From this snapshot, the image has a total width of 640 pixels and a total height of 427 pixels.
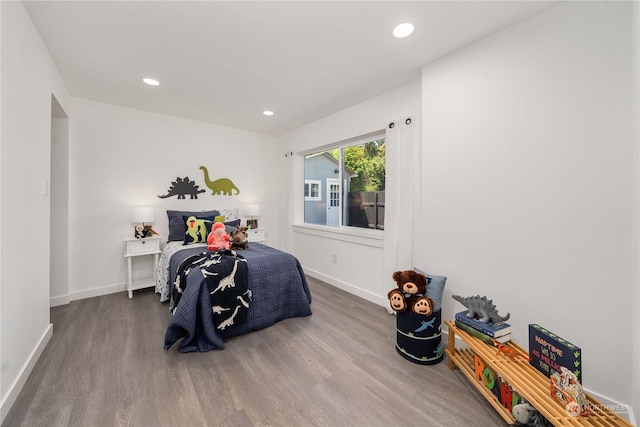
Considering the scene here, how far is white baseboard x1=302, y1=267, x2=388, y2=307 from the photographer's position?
300cm

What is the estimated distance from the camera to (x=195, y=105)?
128 inches

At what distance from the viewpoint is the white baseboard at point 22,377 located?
1.40 meters

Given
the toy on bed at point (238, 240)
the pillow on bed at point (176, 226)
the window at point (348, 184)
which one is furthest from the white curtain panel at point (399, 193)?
the pillow on bed at point (176, 226)

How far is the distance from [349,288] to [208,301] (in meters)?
1.87

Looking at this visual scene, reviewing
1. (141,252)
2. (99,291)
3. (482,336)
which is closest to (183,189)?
(141,252)

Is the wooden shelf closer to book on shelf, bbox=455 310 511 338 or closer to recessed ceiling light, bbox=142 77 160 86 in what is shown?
book on shelf, bbox=455 310 511 338

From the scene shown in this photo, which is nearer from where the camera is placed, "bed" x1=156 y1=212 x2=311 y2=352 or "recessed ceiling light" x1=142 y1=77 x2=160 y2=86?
"bed" x1=156 y1=212 x2=311 y2=352

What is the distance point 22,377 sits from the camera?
1605 millimetres

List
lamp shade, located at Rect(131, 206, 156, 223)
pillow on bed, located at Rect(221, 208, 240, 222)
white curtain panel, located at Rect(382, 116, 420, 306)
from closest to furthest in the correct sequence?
white curtain panel, located at Rect(382, 116, 420, 306) < lamp shade, located at Rect(131, 206, 156, 223) < pillow on bed, located at Rect(221, 208, 240, 222)

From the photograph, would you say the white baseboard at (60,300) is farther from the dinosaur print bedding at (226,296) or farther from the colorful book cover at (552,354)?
the colorful book cover at (552,354)

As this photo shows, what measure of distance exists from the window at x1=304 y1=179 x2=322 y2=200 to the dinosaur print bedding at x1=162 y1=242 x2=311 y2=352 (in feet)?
5.43

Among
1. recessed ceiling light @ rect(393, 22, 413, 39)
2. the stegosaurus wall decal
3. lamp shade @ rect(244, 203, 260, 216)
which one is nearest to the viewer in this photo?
recessed ceiling light @ rect(393, 22, 413, 39)

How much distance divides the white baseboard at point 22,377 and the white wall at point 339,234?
281 centimetres

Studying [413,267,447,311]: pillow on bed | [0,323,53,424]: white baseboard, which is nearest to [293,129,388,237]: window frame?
[413,267,447,311]: pillow on bed
